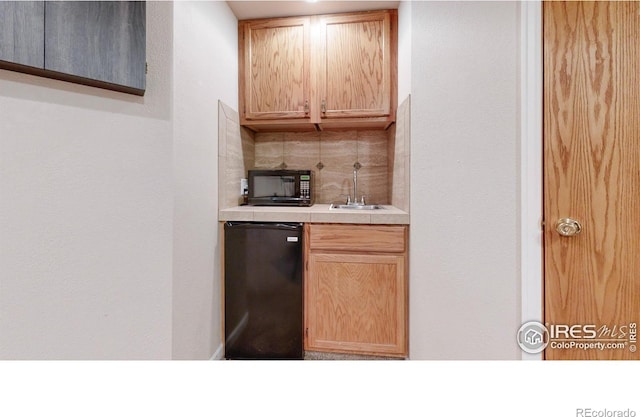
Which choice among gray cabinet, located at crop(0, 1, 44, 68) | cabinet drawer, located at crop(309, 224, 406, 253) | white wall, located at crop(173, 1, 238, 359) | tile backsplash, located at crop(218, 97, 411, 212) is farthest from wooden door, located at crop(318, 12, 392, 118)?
gray cabinet, located at crop(0, 1, 44, 68)

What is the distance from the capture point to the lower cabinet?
156 cm

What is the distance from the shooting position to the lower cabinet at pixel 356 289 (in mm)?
1556

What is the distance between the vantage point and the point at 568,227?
44.4 inches

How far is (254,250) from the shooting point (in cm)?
165

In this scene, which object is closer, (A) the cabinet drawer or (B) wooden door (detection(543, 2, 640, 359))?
(B) wooden door (detection(543, 2, 640, 359))

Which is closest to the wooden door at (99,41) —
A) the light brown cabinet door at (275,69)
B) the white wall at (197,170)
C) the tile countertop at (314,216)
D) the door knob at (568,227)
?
the white wall at (197,170)

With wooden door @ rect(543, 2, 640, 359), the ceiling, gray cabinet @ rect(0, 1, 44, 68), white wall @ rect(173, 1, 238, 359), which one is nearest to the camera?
gray cabinet @ rect(0, 1, 44, 68)

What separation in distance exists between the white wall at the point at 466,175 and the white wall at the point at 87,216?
1218 mm

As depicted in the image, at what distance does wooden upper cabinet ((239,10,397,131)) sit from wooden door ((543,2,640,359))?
0.91 meters

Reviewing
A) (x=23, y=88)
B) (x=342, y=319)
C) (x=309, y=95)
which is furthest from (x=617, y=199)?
(x=23, y=88)

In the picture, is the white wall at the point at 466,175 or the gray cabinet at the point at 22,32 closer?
the gray cabinet at the point at 22,32

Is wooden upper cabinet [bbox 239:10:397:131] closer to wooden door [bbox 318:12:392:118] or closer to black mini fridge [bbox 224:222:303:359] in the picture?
wooden door [bbox 318:12:392:118]

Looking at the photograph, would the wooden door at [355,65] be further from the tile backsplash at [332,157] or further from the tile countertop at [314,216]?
the tile countertop at [314,216]

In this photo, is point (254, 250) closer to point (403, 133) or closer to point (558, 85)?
point (403, 133)
